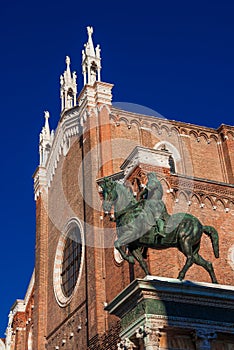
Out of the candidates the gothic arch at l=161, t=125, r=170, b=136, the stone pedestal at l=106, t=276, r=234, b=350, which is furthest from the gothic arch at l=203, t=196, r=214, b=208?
the stone pedestal at l=106, t=276, r=234, b=350

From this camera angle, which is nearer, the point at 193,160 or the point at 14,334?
the point at 193,160

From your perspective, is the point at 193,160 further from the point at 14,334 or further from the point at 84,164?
the point at 14,334

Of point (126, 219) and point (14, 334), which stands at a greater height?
point (14, 334)

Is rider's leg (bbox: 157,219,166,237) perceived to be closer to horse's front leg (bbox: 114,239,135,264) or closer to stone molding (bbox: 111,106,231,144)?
horse's front leg (bbox: 114,239,135,264)

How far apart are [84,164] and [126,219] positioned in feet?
29.7

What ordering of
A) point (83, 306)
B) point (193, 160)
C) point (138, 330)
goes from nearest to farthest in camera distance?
1. point (138, 330)
2. point (83, 306)
3. point (193, 160)

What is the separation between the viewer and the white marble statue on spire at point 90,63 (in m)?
19.3

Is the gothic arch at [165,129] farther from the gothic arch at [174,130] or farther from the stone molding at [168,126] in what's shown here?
the gothic arch at [174,130]

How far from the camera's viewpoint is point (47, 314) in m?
19.6

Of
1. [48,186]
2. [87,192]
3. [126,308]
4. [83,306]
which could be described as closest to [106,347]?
[83,306]

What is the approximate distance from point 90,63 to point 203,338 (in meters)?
12.6

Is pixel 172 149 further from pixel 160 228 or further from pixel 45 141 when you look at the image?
pixel 160 228

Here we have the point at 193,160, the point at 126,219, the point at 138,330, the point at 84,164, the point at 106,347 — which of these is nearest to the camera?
the point at 138,330

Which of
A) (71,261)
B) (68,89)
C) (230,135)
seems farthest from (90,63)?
(71,261)
